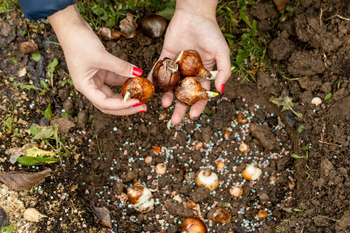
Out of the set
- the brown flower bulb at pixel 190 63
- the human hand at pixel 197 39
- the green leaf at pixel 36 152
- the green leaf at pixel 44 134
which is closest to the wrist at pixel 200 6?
the human hand at pixel 197 39

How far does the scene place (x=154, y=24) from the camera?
2.88 m

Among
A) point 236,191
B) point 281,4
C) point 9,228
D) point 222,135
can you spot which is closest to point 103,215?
point 9,228

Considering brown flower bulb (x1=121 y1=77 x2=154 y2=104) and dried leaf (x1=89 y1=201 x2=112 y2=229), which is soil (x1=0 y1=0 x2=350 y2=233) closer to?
dried leaf (x1=89 y1=201 x2=112 y2=229)

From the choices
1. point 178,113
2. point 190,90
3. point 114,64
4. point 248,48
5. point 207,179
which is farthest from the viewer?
point 248,48

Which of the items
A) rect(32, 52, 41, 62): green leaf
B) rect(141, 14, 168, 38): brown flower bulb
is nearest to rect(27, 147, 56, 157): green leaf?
rect(32, 52, 41, 62): green leaf

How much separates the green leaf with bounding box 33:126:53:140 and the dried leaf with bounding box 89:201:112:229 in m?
0.74

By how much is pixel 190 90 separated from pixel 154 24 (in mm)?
906

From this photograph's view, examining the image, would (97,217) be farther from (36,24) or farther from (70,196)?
(36,24)

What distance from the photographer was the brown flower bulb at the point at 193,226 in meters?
2.72

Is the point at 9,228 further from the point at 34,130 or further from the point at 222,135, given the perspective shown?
the point at 222,135

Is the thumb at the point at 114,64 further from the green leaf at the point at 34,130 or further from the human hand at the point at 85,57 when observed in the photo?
the green leaf at the point at 34,130

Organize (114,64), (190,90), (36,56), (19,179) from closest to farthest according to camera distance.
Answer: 1. (114,64)
2. (190,90)
3. (19,179)
4. (36,56)

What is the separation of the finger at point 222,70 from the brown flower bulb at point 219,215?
1177mm

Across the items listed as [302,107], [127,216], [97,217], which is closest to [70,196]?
[97,217]
